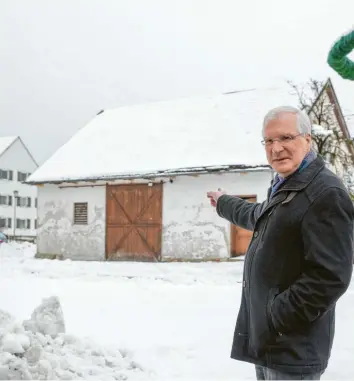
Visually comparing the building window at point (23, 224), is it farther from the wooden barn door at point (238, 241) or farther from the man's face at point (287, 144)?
the man's face at point (287, 144)

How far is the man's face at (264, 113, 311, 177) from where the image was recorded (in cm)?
219

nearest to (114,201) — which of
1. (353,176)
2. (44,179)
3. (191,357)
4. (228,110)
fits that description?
(44,179)

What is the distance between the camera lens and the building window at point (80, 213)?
59.5ft

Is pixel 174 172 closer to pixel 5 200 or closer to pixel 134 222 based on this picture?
pixel 134 222

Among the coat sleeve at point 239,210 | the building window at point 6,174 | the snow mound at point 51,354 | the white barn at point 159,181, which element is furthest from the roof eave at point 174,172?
the building window at point 6,174

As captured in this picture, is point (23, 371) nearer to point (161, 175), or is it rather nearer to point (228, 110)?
point (161, 175)

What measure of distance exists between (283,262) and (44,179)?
1748 cm

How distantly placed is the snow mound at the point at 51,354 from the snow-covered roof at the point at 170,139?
11.2m

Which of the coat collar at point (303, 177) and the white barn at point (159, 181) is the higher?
the white barn at point (159, 181)

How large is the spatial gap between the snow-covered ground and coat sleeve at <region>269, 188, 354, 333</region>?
2.33 meters

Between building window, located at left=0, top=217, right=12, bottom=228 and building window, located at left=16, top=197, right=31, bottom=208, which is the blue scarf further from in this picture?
building window, located at left=16, top=197, right=31, bottom=208

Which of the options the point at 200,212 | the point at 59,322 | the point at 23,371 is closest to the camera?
the point at 23,371

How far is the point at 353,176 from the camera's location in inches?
827

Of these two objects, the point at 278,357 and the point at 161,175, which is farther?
the point at 161,175
